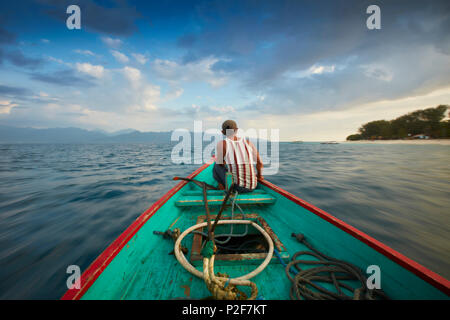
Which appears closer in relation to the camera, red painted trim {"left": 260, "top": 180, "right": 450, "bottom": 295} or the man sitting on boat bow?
red painted trim {"left": 260, "top": 180, "right": 450, "bottom": 295}

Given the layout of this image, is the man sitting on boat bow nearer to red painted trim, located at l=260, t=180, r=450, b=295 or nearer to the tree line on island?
red painted trim, located at l=260, t=180, r=450, b=295

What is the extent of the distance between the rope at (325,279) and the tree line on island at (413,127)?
8132 cm

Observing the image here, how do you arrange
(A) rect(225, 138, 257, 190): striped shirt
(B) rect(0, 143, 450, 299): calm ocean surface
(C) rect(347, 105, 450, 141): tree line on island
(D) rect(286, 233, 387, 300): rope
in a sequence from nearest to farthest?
(D) rect(286, 233, 387, 300): rope, (B) rect(0, 143, 450, 299): calm ocean surface, (A) rect(225, 138, 257, 190): striped shirt, (C) rect(347, 105, 450, 141): tree line on island

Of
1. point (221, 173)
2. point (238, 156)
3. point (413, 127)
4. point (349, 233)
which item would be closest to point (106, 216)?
point (221, 173)

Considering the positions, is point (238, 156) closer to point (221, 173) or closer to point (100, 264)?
point (221, 173)

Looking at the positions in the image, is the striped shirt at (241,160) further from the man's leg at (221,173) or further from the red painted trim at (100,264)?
the red painted trim at (100,264)

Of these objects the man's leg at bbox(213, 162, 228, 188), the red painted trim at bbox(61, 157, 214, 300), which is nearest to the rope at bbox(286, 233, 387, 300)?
the red painted trim at bbox(61, 157, 214, 300)

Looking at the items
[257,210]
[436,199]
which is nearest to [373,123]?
[436,199]

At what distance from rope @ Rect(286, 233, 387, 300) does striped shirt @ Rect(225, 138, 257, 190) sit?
1643 mm

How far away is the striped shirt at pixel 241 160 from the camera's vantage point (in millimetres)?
3143

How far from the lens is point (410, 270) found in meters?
1.22

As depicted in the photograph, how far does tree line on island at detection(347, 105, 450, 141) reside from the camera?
51300mm
